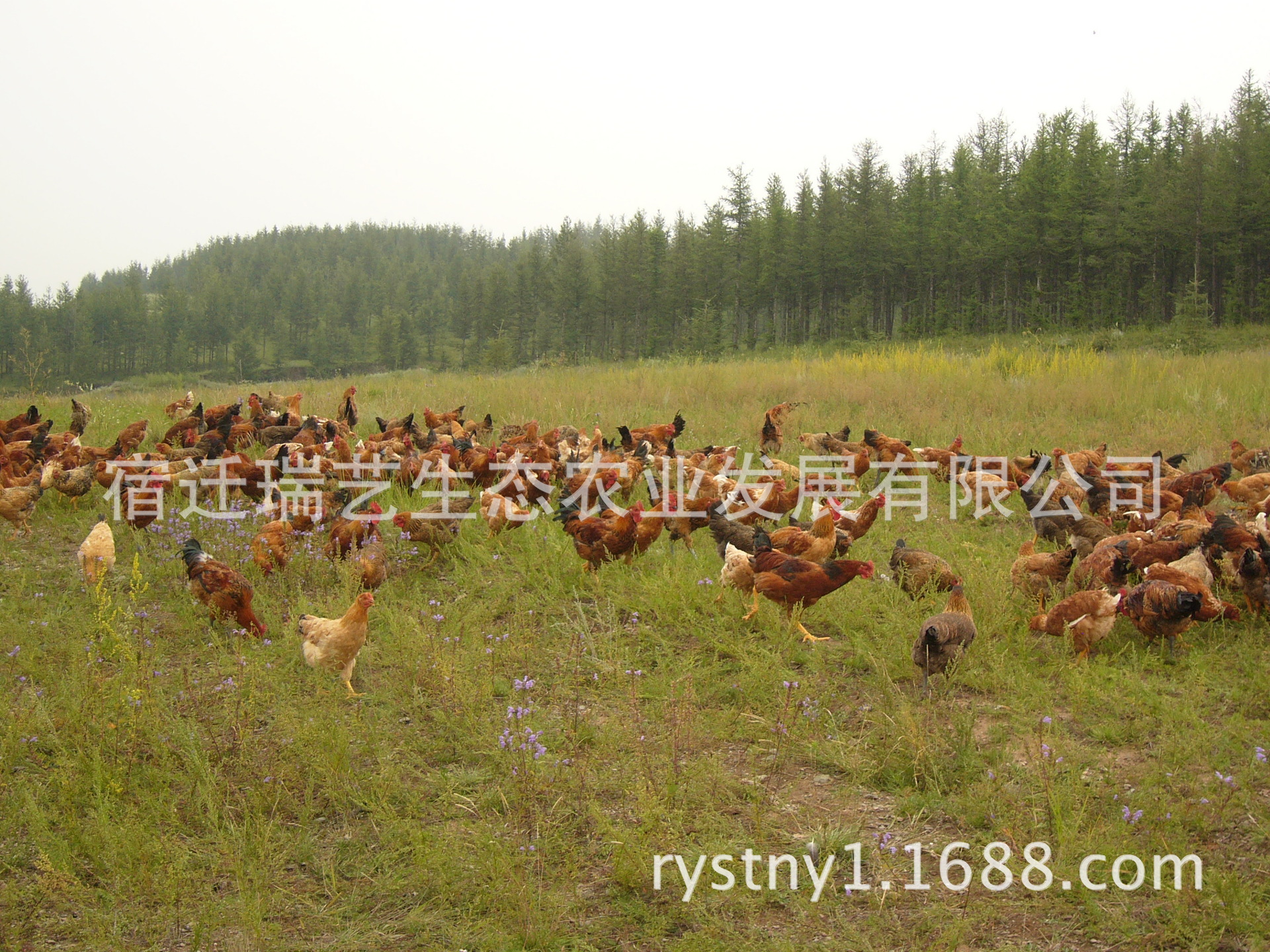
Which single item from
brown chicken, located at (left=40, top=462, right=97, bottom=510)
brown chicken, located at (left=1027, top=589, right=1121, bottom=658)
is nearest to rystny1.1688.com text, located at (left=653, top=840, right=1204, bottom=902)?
brown chicken, located at (left=1027, top=589, right=1121, bottom=658)

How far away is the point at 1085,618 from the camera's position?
4945mm

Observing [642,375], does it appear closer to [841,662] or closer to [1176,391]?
[1176,391]

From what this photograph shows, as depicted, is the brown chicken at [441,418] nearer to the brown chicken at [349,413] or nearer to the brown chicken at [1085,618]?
the brown chicken at [349,413]

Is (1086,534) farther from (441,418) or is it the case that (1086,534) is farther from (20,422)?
(20,422)

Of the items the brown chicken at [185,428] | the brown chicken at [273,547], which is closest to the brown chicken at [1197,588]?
the brown chicken at [273,547]

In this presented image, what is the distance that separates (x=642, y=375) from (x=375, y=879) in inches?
564

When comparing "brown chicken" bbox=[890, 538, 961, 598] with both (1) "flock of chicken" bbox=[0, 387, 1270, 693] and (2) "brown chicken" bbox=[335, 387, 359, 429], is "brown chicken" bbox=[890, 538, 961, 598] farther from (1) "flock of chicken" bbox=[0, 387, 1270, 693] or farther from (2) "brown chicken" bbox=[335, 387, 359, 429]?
(2) "brown chicken" bbox=[335, 387, 359, 429]

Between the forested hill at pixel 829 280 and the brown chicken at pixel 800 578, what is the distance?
16024 millimetres

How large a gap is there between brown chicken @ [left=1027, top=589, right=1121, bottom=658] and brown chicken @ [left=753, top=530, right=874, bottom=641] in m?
1.20

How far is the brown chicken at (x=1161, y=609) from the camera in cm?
471

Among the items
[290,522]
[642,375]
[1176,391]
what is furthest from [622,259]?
[290,522]

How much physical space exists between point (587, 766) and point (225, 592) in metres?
3.24

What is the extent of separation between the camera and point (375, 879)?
3.25 metres

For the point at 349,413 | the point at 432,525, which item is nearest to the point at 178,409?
the point at 349,413
